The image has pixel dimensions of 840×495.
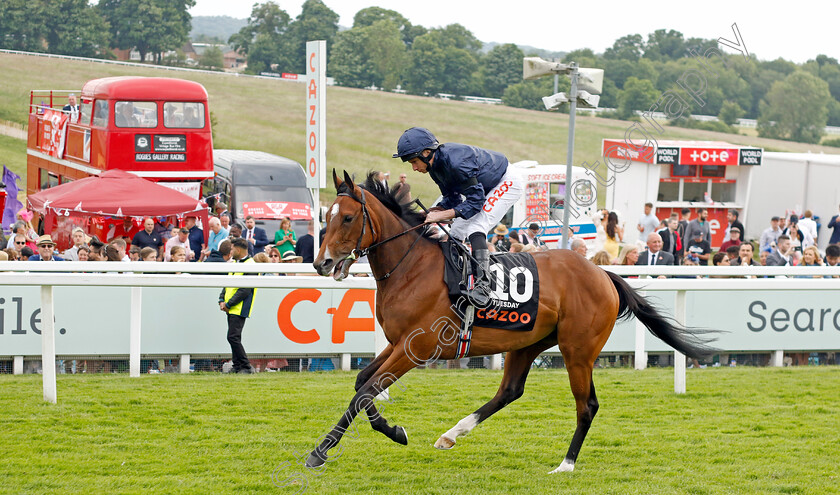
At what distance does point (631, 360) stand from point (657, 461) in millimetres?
3403

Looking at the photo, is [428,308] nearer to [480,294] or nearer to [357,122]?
[480,294]

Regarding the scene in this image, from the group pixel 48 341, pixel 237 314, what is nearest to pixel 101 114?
pixel 237 314

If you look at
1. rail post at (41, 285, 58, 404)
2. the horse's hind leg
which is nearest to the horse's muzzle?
the horse's hind leg

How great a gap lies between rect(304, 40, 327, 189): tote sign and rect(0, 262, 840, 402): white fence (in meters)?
1.55

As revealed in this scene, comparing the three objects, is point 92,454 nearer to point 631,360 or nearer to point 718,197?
point 631,360

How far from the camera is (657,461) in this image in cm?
505

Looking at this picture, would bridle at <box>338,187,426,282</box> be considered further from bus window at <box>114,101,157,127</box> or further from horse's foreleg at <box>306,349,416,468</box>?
bus window at <box>114,101,157,127</box>

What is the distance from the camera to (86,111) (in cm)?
1655

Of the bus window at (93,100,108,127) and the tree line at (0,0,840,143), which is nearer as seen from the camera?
the bus window at (93,100,108,127)

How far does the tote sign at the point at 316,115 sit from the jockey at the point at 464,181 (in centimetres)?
362

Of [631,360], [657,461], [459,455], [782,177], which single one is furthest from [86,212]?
[782,177]

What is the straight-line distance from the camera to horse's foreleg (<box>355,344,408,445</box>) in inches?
182

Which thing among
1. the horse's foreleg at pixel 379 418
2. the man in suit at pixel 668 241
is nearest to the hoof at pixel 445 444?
the horse's foreleg at pixel 379 418

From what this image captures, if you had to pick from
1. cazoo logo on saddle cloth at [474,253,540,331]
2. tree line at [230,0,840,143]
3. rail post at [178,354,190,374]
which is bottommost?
rail post at [178,354,190,374]
